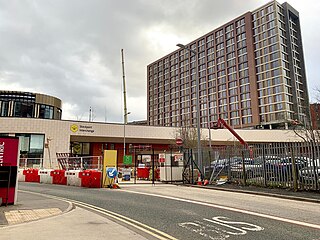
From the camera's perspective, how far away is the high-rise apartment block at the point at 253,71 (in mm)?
86875

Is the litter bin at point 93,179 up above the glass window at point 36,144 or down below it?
below

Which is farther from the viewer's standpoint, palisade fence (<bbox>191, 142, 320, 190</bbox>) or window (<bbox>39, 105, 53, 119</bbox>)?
window (<bbox>39, 105, 53, 119</bbox>)

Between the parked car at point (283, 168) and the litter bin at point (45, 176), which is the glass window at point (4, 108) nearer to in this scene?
the litter bin at point (45, 176)

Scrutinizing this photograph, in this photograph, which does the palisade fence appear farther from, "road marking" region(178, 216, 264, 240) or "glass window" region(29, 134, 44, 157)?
"glass window" region(29, 134, 44, 157)

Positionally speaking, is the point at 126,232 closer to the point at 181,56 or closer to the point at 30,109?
the point at 30,109

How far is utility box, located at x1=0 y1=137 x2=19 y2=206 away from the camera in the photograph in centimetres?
1052

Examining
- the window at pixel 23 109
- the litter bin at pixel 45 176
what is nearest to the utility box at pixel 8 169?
the litter bin at pixel 45 176

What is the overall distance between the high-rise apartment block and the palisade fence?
189 ft

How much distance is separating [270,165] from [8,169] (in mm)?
12986

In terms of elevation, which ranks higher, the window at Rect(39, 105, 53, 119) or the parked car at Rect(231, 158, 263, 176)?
the window at Rect(39, 105, 53, 119)

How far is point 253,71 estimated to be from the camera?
92625 mm

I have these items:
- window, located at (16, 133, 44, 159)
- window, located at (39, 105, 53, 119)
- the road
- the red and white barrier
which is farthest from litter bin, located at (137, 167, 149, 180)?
window, located at (39, 105, 53, 119)

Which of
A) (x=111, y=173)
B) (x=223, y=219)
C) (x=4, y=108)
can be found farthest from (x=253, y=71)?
(x=223, y=219)

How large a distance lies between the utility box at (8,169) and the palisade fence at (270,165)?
12.5 m
